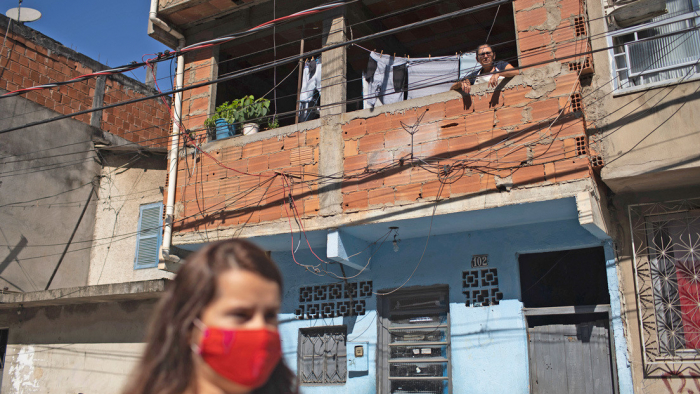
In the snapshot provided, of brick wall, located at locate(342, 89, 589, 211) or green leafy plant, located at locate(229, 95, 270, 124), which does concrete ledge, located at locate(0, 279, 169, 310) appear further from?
brick wall, located at locate(342, 89, 589, 211)

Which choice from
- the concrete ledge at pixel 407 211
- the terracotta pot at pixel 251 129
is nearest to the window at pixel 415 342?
the concrete ledge at pixel 407 211

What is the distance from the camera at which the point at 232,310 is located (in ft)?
4.97

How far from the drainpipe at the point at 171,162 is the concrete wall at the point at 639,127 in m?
6.28

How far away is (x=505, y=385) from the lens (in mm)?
7133

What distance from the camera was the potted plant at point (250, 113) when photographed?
9.16 m

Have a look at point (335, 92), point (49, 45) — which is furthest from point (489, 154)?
point (49, 45)

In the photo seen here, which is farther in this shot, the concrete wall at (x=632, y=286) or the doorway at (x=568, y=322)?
the doorway at (x=568, y=322)

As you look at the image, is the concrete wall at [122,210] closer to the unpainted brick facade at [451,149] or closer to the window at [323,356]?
the unpainted brick facade at [451,149]

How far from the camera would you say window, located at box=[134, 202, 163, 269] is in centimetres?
1239

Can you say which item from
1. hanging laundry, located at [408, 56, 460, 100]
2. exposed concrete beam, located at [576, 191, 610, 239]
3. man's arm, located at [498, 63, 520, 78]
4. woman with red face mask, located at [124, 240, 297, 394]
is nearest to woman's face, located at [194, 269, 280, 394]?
woman with red face mask, located at [124, 240, 297, 394]

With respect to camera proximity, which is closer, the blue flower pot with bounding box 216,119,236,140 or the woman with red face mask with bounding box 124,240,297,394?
the woman with red face mask with bounding box 124,240,297,394

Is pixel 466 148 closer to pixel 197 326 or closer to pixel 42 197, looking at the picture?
pixel 197 326

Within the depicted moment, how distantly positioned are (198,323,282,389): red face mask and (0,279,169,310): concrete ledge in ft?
29.2

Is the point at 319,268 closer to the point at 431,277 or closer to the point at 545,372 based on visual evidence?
the point at 431,277
